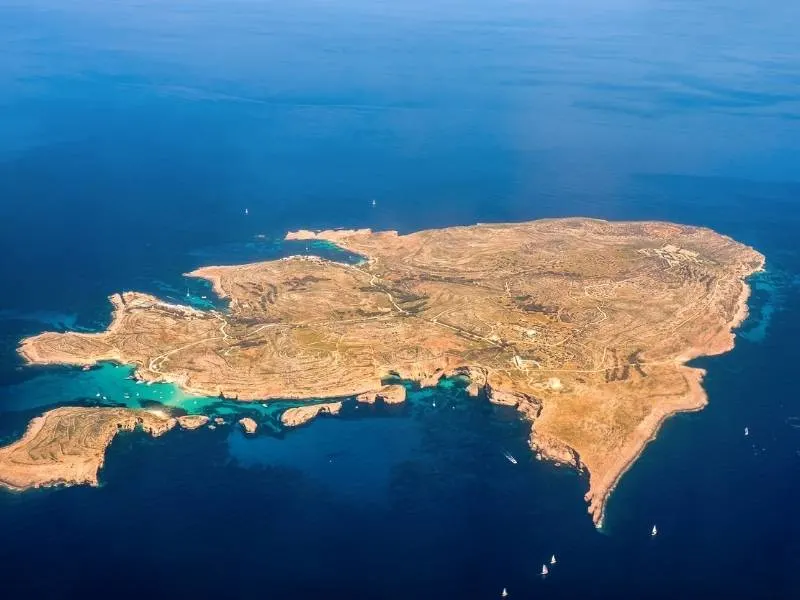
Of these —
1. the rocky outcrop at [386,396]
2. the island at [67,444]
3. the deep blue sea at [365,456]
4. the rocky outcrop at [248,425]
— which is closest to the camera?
the deep blue sea at [365,456]

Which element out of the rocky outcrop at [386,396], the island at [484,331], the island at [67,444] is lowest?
the island at [67,444]

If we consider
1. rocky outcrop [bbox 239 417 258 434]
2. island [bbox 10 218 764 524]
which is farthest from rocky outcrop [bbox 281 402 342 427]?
rocky outcrop [bbox 239 417 258 434]

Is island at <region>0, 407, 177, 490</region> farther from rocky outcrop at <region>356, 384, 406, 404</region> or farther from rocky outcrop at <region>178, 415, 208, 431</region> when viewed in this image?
rocky outcrop at <region>356, 384, 406, 404</region>

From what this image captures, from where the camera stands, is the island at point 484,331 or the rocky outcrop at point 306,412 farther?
the island at point 484,331

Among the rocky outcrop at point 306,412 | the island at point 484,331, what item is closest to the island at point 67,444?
the island at point 484,331

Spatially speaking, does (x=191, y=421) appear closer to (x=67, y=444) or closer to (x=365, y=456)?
(x=67, y=444)

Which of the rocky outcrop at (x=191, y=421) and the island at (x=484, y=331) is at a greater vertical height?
the island at (x=484, y=331)

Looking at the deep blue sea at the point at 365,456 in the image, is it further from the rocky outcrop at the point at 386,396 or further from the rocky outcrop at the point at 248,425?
the rocky outcrop at the point at 386,396

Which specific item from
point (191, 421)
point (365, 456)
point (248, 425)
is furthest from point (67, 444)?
point (365, 456)
